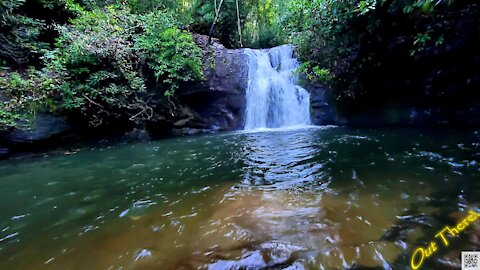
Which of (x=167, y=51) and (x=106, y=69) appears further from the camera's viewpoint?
(x=167, y=51)

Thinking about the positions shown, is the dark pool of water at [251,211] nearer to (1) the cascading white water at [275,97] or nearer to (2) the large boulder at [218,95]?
(1) the cascading white water at [275,97]

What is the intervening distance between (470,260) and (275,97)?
10325 millimetres

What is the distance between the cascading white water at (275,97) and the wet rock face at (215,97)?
0.49 metres

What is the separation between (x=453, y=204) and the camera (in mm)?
2760

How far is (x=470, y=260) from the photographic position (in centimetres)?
189

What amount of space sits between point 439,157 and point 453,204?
7.30 feet

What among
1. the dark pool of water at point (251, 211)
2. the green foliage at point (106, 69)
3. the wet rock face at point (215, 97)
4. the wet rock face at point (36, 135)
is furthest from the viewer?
the wet rock face at point (215, 97)

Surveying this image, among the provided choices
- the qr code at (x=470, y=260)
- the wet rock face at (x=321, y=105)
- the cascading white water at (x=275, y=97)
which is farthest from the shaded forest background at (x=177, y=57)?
the qr code at (x=470, y=260)

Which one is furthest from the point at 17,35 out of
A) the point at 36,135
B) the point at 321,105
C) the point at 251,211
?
the point at 321,105

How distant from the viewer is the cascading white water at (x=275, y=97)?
1157 centimetres

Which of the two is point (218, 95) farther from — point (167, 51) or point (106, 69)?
point (106, 69)

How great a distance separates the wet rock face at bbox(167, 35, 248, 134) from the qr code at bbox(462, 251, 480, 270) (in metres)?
10.4

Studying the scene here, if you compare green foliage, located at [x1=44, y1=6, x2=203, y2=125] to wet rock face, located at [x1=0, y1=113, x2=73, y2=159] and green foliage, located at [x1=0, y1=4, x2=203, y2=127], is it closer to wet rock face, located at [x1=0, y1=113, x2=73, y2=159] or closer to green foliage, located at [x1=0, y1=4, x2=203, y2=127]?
green foliage, located at [x1=0, y1=4, x2=203, y2=127]

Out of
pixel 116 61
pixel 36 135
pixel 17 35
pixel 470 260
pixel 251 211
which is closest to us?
pixel 470 260
